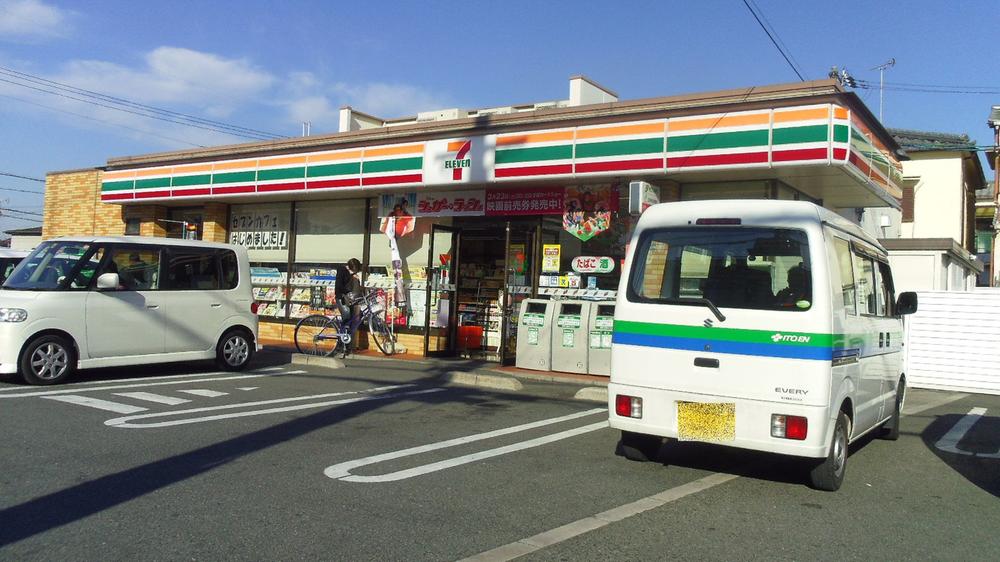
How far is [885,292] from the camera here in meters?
7.95

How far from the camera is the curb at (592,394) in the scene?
10.7 m

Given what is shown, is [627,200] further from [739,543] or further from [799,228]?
[739,543]

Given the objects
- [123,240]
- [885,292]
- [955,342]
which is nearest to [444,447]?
[885,292]

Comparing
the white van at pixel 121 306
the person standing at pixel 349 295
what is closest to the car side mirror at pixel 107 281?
the white van at pixel 121 306

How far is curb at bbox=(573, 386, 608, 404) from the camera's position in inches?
422

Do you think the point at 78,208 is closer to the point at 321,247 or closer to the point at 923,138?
the point at 321,247

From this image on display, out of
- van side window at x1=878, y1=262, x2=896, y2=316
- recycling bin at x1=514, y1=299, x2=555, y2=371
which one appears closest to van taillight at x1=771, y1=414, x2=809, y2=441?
van side window at x1=878, y1=262, x2=896, y2=316

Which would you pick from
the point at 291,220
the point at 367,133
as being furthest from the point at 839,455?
the point at 291,220

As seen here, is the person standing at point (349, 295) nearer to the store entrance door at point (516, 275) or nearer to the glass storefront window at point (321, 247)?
the glass storefront window at point (321, 247)

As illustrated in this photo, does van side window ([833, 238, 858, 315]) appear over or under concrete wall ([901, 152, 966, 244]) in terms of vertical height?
under

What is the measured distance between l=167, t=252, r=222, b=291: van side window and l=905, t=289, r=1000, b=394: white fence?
12.6 meters

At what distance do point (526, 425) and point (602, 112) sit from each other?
6.08 m

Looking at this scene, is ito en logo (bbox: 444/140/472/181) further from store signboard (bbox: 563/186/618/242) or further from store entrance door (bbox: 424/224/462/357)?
store signboard (bbox: 563/186/618/242)

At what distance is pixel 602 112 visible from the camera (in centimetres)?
1252
